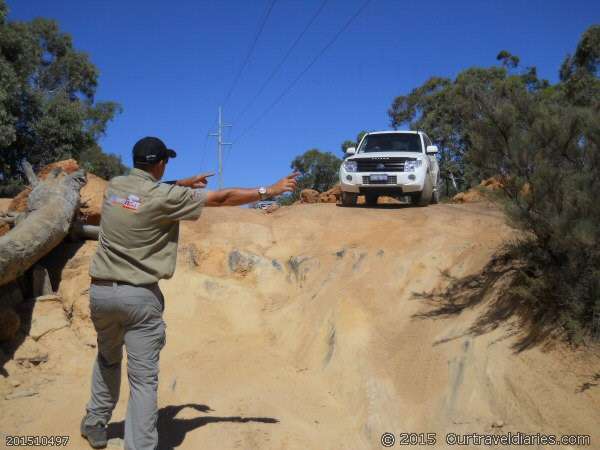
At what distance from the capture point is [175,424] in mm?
4801

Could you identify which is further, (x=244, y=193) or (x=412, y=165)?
(x=412, y=165)

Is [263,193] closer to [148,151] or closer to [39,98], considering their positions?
[148,151]

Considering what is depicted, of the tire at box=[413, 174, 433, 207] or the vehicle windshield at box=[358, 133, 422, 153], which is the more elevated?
the vehicle windshield at box=[358, 133, 422, 153]

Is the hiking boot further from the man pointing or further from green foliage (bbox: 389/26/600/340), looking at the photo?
green foliage (bbox: 389/26/600/340)

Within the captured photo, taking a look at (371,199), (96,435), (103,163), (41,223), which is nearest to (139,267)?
(96,435)

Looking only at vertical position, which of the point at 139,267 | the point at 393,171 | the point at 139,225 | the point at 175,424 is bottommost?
the point at 175,424

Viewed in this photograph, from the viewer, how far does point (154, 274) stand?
3.82 metres

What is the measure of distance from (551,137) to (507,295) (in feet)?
4.88

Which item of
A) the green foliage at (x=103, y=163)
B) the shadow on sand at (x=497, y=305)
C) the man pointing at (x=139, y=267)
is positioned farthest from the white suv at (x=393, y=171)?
the green foliage at (x=103, y=163)

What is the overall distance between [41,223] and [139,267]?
3852 millimetres

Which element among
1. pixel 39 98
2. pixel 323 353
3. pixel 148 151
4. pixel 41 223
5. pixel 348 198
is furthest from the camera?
pixel 39 98

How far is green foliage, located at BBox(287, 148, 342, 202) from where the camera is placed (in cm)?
3900

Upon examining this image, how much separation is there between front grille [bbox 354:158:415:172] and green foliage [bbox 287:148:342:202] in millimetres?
26196

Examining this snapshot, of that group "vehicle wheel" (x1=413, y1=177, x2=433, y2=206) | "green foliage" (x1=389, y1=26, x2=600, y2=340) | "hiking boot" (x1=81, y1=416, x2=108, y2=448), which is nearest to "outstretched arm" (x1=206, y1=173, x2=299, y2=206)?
"hiking boot" (x1=81, y1=416, x2=108, y2=448)
